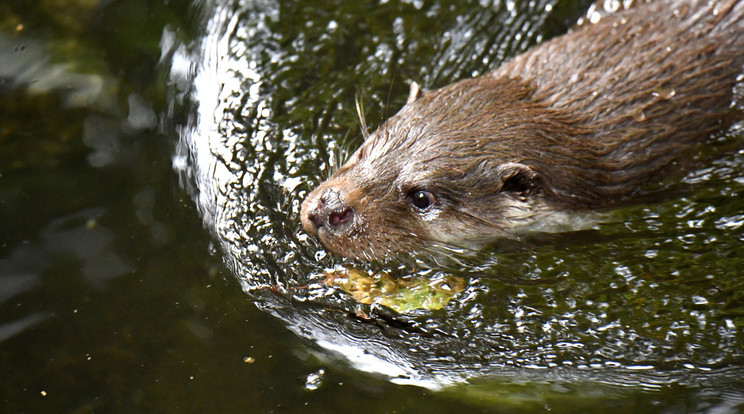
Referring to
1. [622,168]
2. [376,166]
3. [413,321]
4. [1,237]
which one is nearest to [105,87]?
[1,237]

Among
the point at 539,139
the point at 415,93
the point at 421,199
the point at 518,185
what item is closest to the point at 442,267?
the point at 421,199

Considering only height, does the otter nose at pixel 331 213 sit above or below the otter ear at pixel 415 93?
below

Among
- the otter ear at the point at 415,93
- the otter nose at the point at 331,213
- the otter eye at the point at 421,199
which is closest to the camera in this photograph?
the otter nose at the point at 331,213

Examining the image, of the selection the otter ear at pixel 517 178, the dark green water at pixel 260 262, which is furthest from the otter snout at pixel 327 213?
the otter ear at pixel 517 178

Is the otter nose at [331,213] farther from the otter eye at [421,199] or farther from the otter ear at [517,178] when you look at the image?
the otter ear at [517,178]

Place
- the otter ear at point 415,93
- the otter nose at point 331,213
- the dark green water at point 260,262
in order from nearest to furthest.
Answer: the dark green water at point 260,262
the otter nose at point 331,213
the otter ear at point 415,93

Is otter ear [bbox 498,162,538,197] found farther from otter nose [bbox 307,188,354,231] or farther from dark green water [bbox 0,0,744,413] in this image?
otter nose [bbox 307,188,354,231]

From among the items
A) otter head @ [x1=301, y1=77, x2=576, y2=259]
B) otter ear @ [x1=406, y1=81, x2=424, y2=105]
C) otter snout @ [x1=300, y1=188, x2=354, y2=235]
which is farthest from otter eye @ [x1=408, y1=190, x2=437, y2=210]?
otter ear @ [x1=406, y1=81, x2=424, y2=105]
